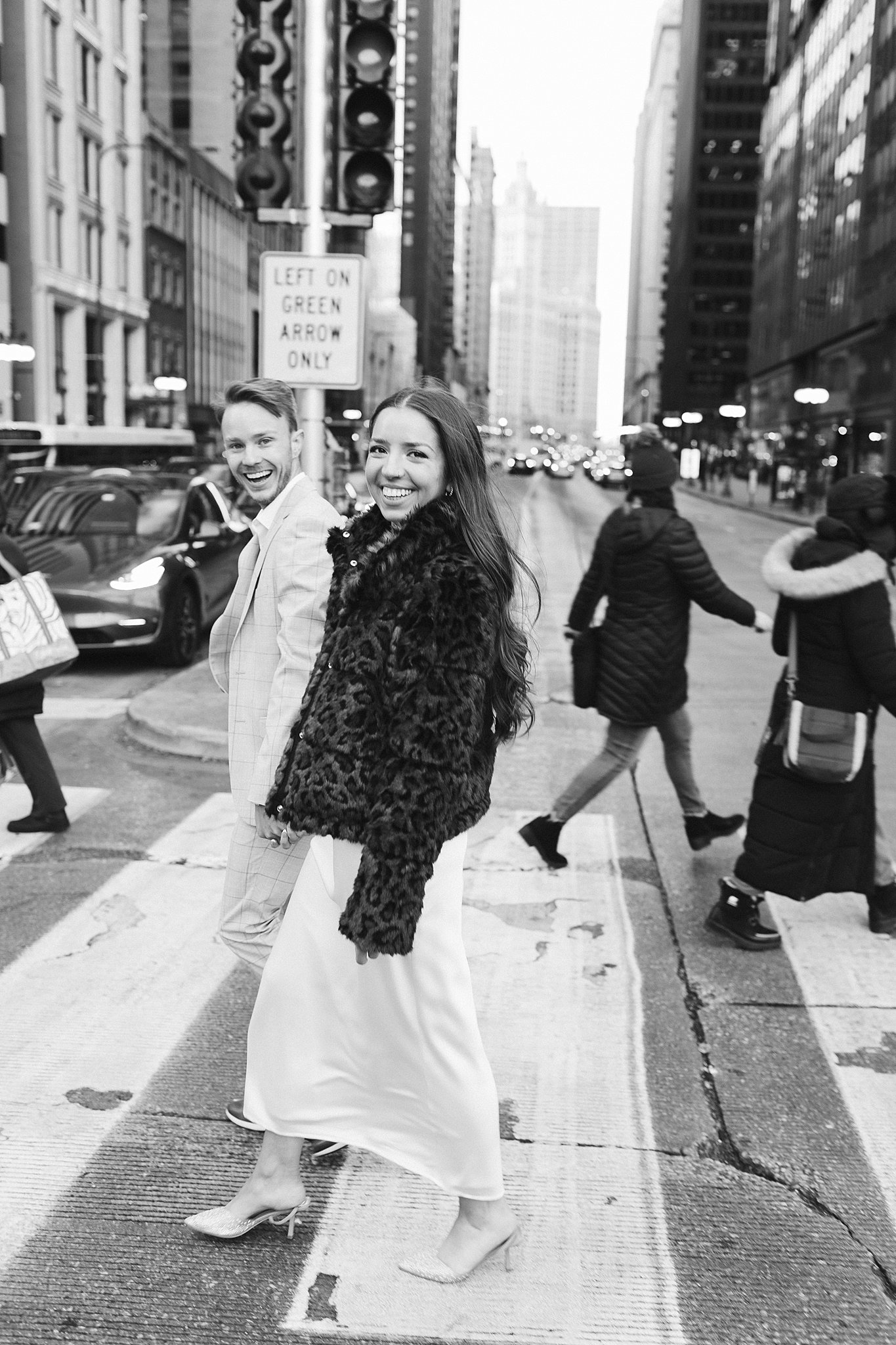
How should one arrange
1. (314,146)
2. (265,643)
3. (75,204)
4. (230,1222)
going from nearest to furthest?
(230,1222) < (265,643) < (314,146) < (75,204)

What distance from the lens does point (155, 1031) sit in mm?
4188

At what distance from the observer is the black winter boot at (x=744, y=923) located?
16.3 feet

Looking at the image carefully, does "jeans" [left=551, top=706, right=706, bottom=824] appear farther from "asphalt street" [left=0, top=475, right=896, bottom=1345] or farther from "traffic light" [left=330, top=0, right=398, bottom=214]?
"traffic light" [left=330, top=0, right=398, bottom=214]

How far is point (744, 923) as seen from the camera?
16.4ft

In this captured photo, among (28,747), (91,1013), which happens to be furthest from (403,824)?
(28,747)

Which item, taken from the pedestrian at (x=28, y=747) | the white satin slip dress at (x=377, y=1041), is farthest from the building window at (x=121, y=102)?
the white satin slip dress at (x=377, y=1041)

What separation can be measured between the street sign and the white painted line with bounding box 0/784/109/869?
2843 mm

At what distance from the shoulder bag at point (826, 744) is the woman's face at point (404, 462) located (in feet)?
7.96

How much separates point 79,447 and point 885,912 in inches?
1059

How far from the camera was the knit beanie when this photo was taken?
5.48m

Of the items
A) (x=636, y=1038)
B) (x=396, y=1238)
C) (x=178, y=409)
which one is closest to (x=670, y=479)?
(x=636, y=1038)

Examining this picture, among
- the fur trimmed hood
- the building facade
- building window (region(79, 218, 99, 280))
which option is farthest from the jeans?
building window (region(79, 218, 99, 280))

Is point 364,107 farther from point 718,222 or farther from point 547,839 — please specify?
point 718,222

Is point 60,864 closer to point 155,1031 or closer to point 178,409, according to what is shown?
point 155,1031
